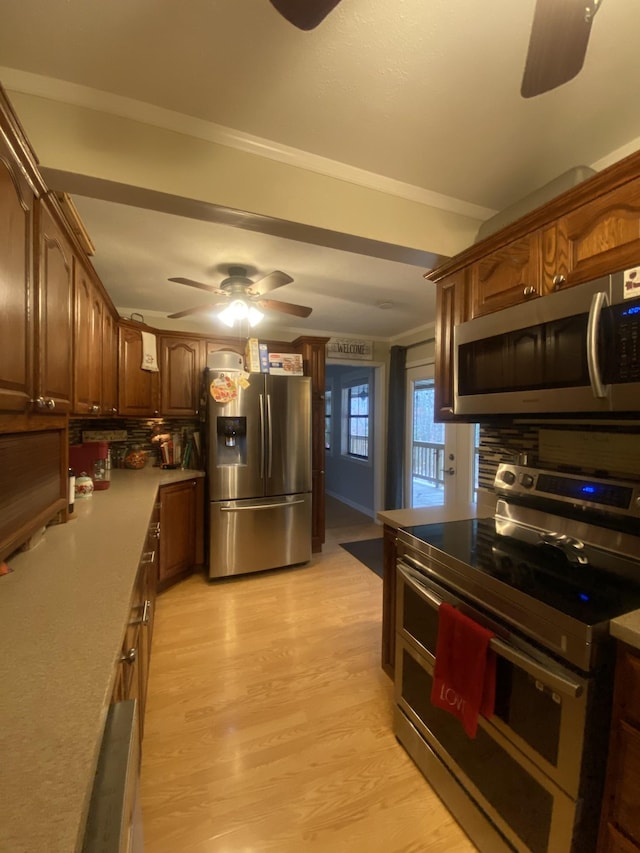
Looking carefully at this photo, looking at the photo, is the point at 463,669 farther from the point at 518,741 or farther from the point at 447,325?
the point at 447,325

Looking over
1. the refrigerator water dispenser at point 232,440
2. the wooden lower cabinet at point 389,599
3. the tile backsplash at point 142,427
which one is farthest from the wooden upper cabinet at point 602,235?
the tile backsplash at point 142,427

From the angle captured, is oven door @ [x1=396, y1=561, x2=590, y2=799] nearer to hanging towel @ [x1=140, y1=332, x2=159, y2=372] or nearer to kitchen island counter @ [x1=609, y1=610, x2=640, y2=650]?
kitchen island counter @ [x1=609, y1=610, x2=640, y2=650]

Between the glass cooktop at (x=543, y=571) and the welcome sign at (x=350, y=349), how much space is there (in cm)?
314

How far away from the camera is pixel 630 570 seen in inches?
44.4

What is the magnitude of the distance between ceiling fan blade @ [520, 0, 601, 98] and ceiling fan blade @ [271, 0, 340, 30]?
43 cm

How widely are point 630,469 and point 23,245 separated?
7.12 ft

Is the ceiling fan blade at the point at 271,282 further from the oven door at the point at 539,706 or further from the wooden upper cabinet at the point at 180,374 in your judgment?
the oven door at the point at 539,706

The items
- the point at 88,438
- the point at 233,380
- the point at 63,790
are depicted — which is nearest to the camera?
the point at 63,790

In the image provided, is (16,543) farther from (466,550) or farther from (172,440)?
(172,440)

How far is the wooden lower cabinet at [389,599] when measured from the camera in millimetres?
1768

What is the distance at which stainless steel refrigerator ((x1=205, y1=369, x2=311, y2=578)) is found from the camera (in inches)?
116

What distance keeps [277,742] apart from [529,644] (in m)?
1.22

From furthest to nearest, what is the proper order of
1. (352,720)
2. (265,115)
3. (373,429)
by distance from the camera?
(373,429), (352,720), (265,115)

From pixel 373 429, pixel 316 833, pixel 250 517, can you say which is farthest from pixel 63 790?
pixel 373 429
